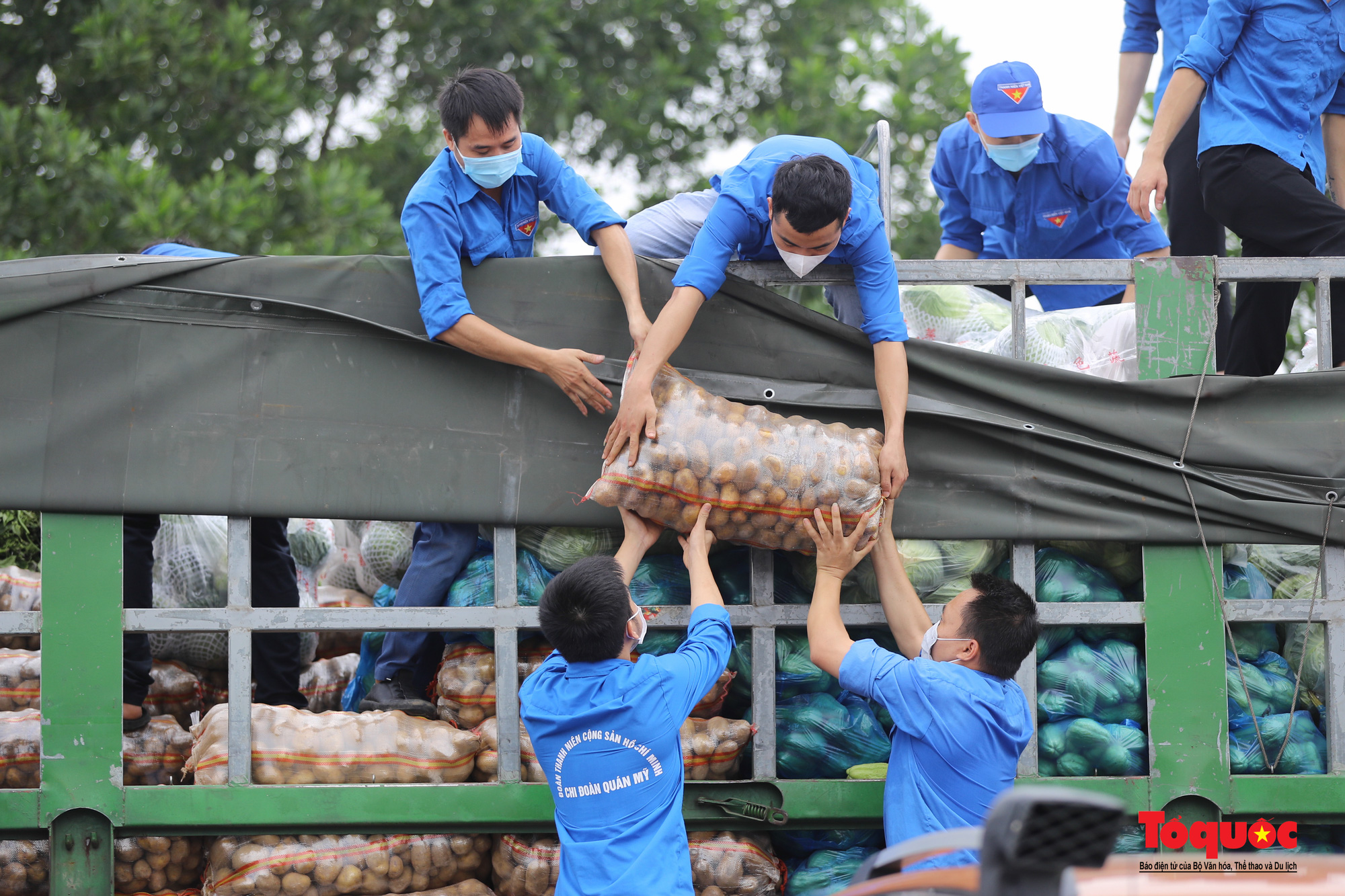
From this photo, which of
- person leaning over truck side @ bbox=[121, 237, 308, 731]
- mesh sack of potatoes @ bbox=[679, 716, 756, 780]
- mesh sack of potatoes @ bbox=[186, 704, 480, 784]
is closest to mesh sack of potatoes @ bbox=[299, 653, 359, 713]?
person leaning over truck side @ bbox=[121, 237, 308, 731]

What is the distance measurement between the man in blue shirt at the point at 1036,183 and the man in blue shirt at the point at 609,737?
230cm

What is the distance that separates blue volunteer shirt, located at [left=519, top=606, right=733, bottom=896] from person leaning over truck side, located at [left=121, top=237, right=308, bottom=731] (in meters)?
1.03

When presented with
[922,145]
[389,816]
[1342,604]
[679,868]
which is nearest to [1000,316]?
[1342,604]

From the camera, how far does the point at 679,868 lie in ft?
8.15

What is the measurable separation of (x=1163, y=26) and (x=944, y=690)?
2.96 m

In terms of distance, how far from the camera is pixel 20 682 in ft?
9.92

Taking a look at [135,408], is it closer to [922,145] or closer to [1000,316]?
[1000,316]

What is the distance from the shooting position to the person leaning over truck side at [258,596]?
304cm

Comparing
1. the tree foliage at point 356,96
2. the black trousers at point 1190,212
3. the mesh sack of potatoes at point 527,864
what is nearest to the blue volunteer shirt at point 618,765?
the mesh sack of potatoes at point 527,864

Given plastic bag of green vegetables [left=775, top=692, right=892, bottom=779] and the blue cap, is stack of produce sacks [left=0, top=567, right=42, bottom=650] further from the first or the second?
the blue cap

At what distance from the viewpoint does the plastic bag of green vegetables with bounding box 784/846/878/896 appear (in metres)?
2.96

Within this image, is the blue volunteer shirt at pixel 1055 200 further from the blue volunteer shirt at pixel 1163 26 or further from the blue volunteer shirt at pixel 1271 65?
the blue volunteer shirt at pixel 1271 65

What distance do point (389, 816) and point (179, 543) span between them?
119 cm

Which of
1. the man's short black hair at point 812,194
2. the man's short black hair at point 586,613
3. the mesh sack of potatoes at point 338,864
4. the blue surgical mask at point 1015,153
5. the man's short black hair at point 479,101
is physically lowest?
the mesh sack of potatoes at point 338,864
